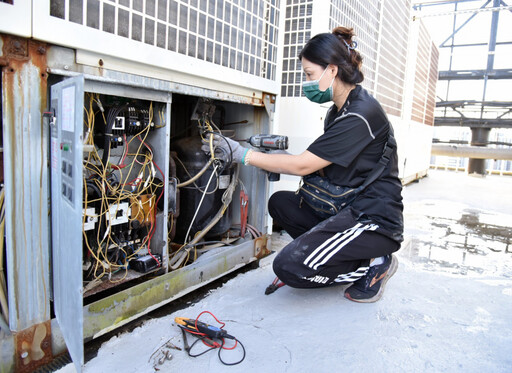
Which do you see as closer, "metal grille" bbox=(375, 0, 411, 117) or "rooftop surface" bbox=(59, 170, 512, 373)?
"rooftop surface" bbox=(59, 170, 512, 373)

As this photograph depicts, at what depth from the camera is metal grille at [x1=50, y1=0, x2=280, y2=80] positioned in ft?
3.81

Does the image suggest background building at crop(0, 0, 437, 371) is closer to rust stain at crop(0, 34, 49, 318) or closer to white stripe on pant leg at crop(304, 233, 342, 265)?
rust stain at crop(0, 34, 49, 318)

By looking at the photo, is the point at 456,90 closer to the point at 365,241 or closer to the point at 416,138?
the point at 416,138

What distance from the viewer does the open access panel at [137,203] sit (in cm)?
99

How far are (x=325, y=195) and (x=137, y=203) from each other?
0.79m

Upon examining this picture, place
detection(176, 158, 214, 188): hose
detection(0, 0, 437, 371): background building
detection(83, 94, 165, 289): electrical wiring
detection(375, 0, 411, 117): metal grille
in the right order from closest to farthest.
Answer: detection(0, 0, 437, 371): background building → detection(83, 94, 165, 289): electrical wiring → detection(176, 158, 214, 188): hose → detection(375, 0, 411, 117): metal grille

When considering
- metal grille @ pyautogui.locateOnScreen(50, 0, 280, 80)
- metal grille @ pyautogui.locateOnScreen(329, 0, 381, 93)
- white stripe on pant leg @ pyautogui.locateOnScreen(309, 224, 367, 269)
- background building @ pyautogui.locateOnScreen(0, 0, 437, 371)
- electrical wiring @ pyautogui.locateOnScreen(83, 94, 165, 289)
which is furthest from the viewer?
metal grille @ pyautogui.locateOnScreen(329, 0, 381, 93)

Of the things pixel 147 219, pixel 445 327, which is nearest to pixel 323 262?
pixel 445 327

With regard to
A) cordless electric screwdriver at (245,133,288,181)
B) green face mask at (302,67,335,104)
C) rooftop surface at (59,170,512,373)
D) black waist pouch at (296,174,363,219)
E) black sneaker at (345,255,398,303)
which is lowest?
rooftop surface at (59,170,512,373)

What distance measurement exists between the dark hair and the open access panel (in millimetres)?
443

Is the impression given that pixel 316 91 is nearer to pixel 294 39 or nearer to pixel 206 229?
pixel 206 229

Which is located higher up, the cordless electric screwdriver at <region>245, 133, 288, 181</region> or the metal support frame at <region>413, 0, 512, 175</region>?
the metal support frame at <region>413, 0, 512, 175</region>

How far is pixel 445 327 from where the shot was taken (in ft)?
4.85

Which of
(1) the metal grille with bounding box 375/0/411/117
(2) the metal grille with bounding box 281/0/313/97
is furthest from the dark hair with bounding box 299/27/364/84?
(1) the metal grille with bounding box 375/0/411/117
